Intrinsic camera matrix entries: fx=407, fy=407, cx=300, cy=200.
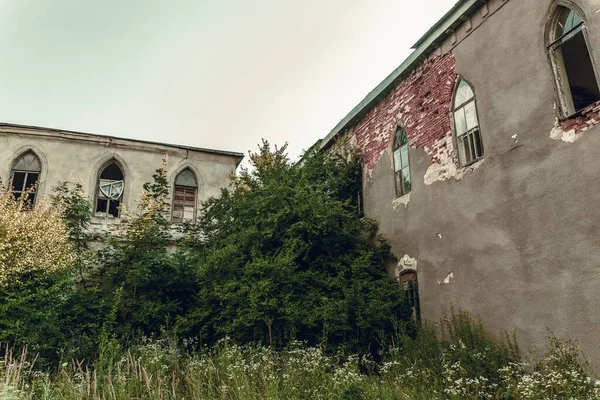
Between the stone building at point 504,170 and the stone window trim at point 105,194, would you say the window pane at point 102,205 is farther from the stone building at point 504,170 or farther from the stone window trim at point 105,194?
the stone building at point 504,170

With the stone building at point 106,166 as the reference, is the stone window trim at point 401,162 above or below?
below

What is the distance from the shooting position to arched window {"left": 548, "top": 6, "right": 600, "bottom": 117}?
21.6ft

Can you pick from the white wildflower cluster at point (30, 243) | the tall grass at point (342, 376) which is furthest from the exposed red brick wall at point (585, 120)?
the white wildflower cluster at point (30, 243)

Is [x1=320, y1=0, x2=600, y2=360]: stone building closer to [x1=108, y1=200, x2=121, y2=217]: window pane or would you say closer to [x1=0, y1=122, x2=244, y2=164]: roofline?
[x1=0, y1=122, x2=244, y2=164]: roofline

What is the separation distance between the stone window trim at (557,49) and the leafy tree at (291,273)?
16.1 feet

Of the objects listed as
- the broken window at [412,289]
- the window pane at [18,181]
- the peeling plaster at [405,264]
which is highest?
the window pane at [18,181]

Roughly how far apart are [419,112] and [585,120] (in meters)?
4.19

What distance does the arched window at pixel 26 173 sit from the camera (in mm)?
13938

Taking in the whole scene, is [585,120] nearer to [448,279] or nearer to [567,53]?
[567,53]

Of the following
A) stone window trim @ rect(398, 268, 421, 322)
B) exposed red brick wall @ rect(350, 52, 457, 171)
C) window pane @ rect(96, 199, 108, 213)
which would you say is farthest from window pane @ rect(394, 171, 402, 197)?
window pane @ rect(96, 199, 108, 213)

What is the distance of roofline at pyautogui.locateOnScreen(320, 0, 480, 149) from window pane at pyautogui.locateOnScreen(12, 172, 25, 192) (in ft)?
36.1

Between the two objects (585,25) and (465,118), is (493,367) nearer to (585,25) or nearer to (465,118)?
(465,118)

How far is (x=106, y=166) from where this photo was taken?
14.8 m

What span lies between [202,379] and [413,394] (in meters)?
3.21
